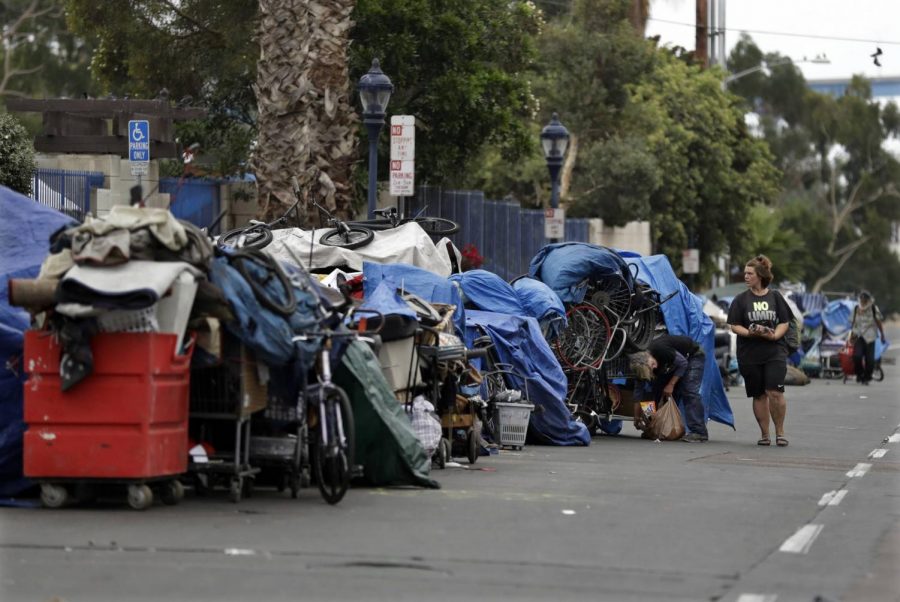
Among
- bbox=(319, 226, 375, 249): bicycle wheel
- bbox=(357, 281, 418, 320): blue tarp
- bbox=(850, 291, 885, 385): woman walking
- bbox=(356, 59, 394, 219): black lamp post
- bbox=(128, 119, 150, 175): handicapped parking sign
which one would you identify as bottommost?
bbox=(850, 291, 885, 385): woman walking

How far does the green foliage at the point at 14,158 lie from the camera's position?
2059 centimetres

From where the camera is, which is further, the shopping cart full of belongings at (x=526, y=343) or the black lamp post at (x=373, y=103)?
the black lamp post at (x=373, y=103)

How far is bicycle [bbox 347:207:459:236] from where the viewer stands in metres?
18.7

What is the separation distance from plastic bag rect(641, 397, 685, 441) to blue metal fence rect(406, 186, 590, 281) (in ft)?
34.9

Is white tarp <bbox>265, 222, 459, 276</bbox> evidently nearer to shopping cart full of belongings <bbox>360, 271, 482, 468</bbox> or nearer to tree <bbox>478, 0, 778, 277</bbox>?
shopping cart full of belongings <bbox>360, 271, 482, 468</bbox>

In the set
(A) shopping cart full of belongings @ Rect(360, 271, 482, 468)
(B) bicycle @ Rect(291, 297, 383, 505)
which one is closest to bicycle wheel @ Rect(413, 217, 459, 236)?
(A) shopping cart full of belongings @ Rect(360, 271, 482, 468)

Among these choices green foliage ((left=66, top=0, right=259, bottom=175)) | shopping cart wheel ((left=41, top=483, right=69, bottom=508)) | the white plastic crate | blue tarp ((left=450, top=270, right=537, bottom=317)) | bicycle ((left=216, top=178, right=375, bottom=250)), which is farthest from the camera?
green foliage ((left=66, top=0, right=259, bottom=175))

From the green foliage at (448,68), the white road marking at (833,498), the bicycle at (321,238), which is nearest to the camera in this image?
the white road marking at (833,498)

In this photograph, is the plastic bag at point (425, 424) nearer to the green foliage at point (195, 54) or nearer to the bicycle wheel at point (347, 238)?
the bicycle wheel at point (347, 238)

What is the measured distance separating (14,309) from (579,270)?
28.0 feet

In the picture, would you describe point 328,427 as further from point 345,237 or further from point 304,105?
point 304,105

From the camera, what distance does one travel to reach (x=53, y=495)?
10.6m

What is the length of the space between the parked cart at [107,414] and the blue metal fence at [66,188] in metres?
11.3

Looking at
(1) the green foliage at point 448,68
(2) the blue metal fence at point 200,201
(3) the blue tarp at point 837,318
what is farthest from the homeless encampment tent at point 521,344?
(3) the blue tarp at point 837,318
